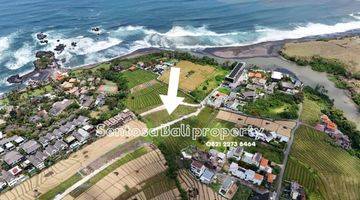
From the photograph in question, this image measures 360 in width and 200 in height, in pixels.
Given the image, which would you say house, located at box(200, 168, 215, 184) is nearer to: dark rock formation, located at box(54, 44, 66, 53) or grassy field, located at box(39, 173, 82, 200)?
grassy field, located at box(39, 173, 82, 200)

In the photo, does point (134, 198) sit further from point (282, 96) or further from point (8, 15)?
point (8, 15)

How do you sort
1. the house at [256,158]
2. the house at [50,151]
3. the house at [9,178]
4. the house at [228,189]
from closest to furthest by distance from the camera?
the house at [228,189] → the house at [9,178] → the house at [256,158] → the house at [50,151]

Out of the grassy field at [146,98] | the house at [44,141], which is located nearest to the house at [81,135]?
the house at [44,141]

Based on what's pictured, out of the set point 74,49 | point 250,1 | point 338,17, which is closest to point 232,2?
point 250,1

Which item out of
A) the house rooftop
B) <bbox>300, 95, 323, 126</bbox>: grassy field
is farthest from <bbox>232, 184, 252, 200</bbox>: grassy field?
the house rooftop

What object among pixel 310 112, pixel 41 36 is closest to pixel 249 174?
pixel 310 112

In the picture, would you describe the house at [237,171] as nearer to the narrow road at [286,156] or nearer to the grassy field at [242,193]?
the grassy field at [242,193]
